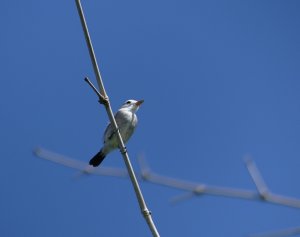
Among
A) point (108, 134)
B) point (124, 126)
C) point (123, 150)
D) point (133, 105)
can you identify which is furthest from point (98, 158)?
point (123, 150)

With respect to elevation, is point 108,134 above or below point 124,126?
below

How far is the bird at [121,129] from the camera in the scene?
23.0 ft

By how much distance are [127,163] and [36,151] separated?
0.65 meters

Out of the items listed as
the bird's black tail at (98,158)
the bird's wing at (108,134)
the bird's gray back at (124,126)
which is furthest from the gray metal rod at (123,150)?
the bird's black tail at (98,158)

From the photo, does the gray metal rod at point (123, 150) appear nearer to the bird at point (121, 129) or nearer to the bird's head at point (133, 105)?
the bird at point (121, 129)

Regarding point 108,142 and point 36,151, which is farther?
point 108,142

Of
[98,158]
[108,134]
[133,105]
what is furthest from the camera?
[133,105]

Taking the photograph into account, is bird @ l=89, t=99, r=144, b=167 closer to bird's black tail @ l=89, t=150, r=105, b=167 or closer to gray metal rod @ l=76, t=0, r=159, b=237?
bird's black tail @ l=89, t=150, r=105, b=167

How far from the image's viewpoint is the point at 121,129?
7.06m

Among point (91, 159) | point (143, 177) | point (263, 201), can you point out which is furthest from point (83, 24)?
point (91, 159)

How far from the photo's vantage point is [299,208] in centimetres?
150

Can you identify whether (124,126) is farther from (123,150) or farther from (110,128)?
(123,150)

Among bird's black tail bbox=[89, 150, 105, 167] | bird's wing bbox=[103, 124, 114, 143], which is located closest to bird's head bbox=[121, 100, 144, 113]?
bird's wing bbox=[103, 124, 114, 143]

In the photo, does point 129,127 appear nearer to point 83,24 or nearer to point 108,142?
point 108,142
